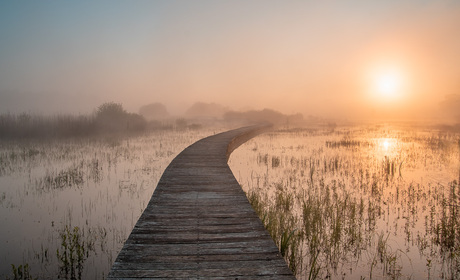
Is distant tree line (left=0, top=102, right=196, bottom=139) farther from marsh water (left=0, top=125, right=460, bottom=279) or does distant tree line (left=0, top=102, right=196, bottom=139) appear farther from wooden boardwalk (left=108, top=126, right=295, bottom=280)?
wooden boardwalk (left=108, top=126, right=295, bottom=280)

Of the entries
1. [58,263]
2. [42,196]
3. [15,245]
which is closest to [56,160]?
[42,196]

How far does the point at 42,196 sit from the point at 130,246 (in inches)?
217

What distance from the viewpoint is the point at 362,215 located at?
226 inches

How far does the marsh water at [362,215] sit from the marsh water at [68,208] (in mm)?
2815

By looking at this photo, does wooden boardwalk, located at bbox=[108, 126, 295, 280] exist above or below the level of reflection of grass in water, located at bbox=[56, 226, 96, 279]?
above

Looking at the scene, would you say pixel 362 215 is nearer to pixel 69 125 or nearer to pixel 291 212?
pixel 291 212

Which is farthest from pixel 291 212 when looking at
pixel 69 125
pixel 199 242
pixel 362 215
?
pixel 69 125

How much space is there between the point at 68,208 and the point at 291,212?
5.03m

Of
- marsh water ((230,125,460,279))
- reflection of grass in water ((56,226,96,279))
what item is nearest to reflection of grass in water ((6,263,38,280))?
reflection of grass in water ((56,226,96,279))

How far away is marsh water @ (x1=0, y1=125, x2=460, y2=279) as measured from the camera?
404cm

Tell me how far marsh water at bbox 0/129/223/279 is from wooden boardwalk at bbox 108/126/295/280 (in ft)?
3.94

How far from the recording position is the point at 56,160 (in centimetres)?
1138

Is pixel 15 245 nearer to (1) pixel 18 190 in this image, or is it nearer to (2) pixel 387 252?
(1) pixel 18 190

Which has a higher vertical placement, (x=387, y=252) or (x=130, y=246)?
(x=130, y=246)
